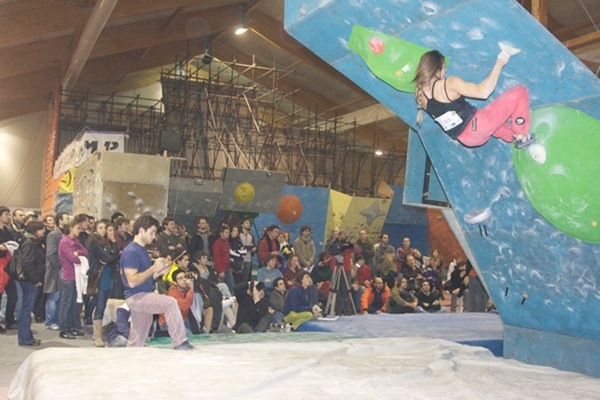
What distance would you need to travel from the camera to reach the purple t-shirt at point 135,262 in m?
5.57

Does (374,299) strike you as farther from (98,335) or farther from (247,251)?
(98,335)

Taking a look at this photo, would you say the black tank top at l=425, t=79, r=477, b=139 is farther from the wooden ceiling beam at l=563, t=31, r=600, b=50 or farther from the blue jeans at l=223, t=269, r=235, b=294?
the blue jeans at l=223, t=269, r=235, b=294

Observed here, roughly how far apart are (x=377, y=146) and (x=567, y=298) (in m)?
19.5

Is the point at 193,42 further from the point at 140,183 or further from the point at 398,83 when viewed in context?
the point at 398,83

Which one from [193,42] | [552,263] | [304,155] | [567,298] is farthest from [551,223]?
[193,42]

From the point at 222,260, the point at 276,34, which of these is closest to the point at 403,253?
the point at 222,260

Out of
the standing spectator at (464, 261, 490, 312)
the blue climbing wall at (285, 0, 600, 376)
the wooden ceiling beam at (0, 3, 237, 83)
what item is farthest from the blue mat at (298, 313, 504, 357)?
the wooden ceiling beam at (0, 3, 237, 83)

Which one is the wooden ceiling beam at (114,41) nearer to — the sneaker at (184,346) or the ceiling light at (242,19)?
the ceiling light at (242,19)

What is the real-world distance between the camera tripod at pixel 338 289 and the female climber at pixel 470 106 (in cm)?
592

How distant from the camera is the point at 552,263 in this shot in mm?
5211

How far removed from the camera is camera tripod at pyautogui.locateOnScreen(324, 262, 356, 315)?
10740 millimetres

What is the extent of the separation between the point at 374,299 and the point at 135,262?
6333 millimetres

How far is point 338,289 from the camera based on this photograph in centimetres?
1086

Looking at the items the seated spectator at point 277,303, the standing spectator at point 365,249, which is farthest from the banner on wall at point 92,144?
the seated spectator at point 277,303
